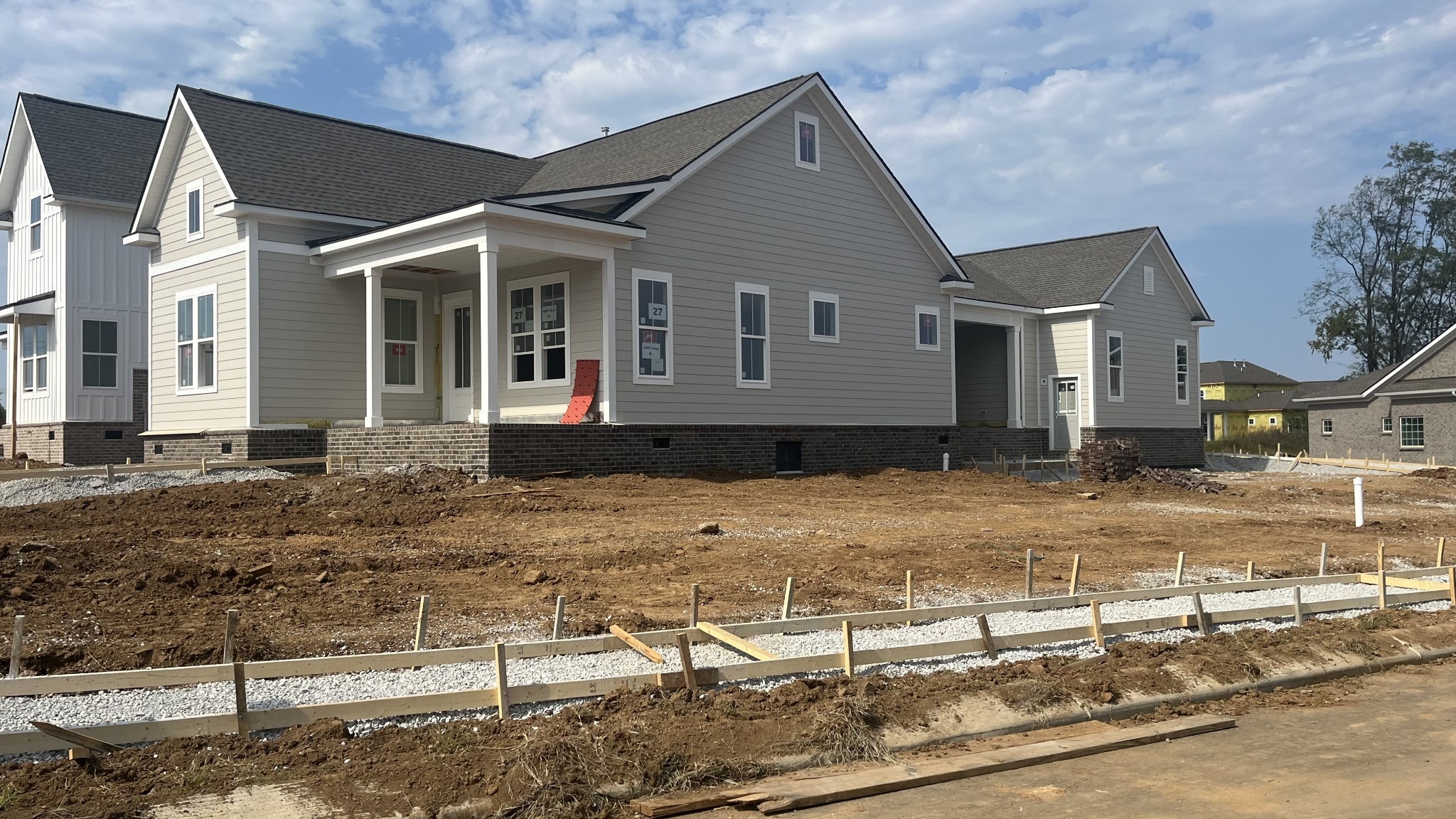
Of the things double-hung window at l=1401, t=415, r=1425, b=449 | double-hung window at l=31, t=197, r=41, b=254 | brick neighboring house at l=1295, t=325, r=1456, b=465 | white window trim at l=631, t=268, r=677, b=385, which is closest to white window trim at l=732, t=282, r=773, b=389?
white window trim at l=631, t=268, r=677, b=385

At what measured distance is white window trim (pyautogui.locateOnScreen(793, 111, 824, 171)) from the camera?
24844mm

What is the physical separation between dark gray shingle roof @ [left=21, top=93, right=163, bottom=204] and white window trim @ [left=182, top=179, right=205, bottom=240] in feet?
19.4

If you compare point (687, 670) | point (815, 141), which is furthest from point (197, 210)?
point (687, 670)

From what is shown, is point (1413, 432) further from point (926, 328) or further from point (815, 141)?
point (815, 141)

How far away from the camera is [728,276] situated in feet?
76.6

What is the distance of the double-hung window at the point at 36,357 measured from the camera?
96.6ft

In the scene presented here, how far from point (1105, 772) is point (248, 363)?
18.3 meters

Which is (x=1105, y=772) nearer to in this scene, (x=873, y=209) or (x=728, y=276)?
(x=728, y=276)

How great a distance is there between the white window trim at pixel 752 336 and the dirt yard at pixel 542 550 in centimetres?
252

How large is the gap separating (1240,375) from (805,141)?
240 ft

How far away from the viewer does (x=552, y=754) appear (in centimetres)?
609

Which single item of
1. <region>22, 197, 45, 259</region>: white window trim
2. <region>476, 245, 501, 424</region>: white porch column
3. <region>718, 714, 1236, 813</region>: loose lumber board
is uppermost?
<region>22, 197, 45, 259</region>: white window trim

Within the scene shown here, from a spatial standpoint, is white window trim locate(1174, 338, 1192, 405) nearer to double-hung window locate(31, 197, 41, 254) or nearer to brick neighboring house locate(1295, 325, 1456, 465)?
brick neighboring house locate(1295, 325, 1456, 465)

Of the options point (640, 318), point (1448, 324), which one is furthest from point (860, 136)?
point (1448, 324)
